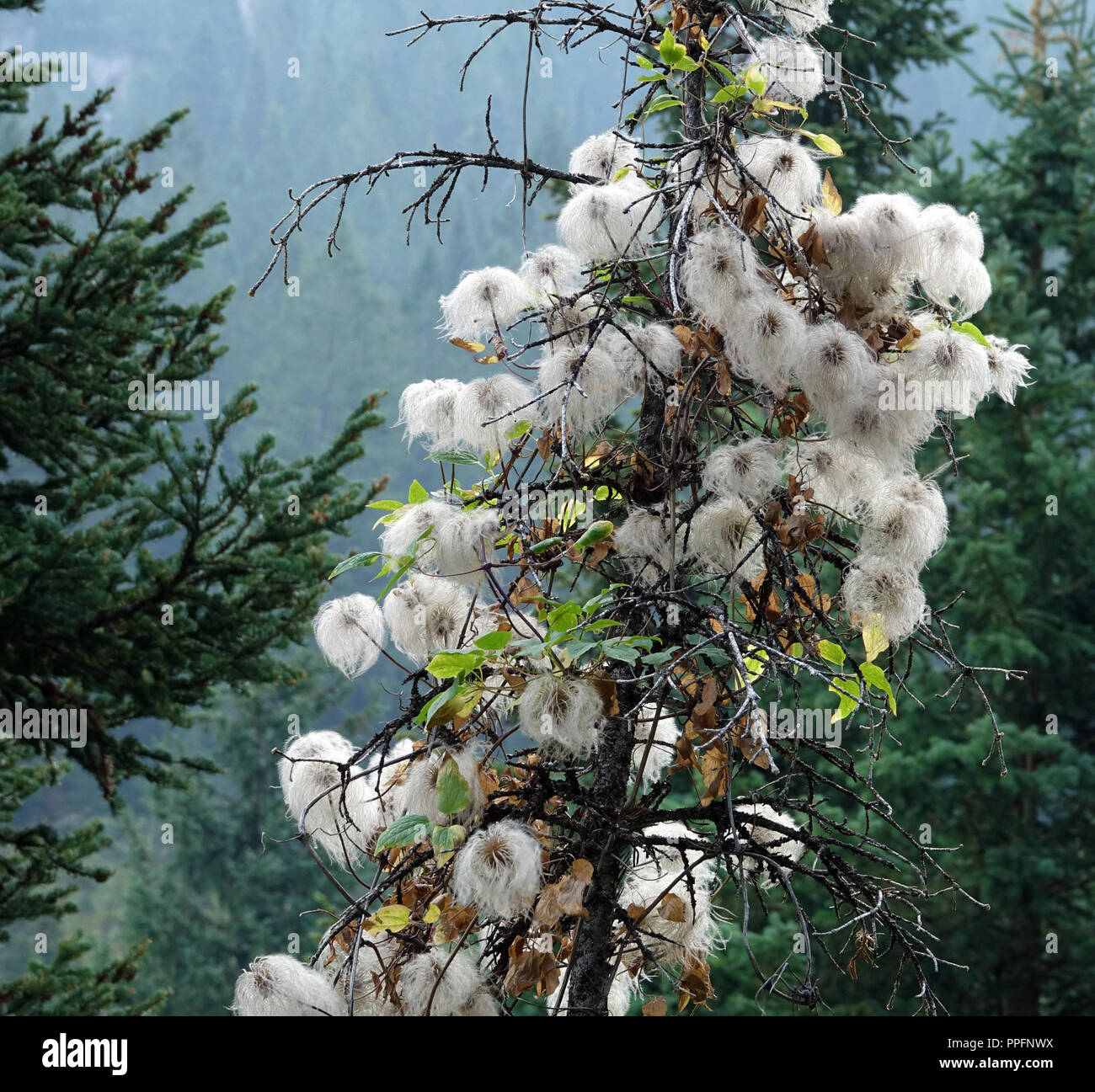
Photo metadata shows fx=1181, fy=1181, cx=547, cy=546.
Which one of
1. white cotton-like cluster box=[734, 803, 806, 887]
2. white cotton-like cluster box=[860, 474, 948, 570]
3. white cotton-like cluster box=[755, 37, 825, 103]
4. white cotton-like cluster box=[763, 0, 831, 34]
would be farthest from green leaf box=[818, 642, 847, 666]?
white cotton-like cluster box=[763, 0, 831, 34]

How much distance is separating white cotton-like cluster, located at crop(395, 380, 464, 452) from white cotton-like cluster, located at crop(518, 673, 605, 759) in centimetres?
56

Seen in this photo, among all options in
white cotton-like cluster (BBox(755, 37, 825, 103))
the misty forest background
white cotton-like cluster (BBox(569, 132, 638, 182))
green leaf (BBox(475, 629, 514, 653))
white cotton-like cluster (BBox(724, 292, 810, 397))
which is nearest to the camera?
green leaf (BBox(475, 629, 514, 653))

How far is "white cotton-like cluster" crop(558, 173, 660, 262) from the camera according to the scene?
1838 mm

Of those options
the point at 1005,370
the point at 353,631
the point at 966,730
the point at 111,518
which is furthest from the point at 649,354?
the point at 966,730

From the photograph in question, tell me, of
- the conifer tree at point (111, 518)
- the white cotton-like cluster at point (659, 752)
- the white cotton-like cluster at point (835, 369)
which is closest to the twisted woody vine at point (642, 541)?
the white cotton-like cluster at point (835, 369)

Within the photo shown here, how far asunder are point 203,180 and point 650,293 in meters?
71.8

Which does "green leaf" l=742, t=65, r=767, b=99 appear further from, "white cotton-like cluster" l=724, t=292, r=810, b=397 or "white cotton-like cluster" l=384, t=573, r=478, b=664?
"white cotton-like cluster" l=384, t=573, r=478, b=664

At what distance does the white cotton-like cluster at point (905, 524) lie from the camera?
173cm

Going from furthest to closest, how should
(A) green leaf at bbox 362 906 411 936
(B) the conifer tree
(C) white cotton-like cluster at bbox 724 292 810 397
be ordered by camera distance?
(B) the conifer tree < (A) green leaf at bbox 362 906 411 936 < (C) white cotton-like cluster at bbox 724 292 810 397

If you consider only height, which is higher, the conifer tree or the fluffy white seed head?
the conifer tree

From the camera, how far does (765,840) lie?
2.17m
